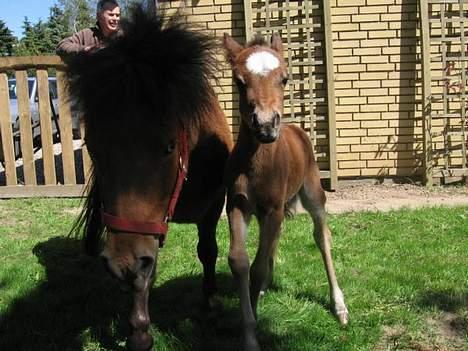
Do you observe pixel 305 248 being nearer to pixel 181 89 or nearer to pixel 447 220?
pixel 447 220

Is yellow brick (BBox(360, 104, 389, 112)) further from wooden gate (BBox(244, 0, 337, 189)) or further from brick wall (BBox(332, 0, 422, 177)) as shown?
wooden gate (BBox(244, 0, 337, 189))

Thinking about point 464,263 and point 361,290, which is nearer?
point 361,290

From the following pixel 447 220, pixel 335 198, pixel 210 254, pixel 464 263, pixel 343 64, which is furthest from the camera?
pixel 343 64

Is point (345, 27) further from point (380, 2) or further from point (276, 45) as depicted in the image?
point (276, 45)

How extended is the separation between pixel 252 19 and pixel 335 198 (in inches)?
113

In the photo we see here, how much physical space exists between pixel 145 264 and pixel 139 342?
29.5 inches

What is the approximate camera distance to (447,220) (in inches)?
248

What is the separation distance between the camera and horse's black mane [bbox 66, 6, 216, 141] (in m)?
2.43

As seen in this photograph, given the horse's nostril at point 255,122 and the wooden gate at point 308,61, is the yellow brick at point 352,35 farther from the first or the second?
the horse's nostril at point 255,122

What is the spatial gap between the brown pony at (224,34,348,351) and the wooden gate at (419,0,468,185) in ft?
17.5

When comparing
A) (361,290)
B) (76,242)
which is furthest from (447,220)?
(76,242)

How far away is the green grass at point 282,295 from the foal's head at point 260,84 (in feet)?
4.72

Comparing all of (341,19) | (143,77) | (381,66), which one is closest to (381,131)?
(381,66)

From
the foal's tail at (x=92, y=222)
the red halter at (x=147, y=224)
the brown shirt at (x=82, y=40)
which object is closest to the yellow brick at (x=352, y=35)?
the brown shirt at (x=82, y=40)
